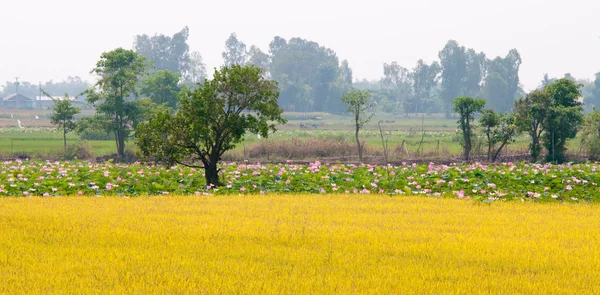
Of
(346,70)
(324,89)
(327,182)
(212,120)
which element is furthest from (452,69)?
(212,120)

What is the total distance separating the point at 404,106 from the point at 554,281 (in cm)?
12635

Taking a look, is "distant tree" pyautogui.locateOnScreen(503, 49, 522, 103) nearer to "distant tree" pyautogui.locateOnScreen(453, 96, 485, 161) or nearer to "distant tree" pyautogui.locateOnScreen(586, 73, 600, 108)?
"distant tree" pyautogui.locateOnScreen(586, 73, 600, 108)

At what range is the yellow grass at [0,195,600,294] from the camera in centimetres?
939

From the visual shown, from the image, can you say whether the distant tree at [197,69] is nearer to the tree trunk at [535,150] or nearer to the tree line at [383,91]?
the tree line at [383,91]

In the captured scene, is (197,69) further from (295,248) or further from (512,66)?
(295,248)

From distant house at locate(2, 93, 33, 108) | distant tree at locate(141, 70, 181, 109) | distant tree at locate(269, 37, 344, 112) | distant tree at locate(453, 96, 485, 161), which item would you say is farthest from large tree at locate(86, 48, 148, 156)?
distant house at locate(2, 93, 33, 108)

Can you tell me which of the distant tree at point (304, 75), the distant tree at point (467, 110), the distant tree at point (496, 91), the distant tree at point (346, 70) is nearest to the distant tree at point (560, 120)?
the distant tree at point (467, 110)

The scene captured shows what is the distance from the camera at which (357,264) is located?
1062cm

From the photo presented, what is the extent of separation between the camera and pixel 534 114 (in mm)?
34906

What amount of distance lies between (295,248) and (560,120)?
26895 millimetres

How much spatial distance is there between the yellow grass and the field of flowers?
3170 millimetres

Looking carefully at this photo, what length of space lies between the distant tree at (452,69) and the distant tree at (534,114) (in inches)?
3710

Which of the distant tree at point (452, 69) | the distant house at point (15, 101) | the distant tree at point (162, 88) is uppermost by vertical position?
the distant tree at point (452, 69)

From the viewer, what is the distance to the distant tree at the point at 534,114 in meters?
34.9
